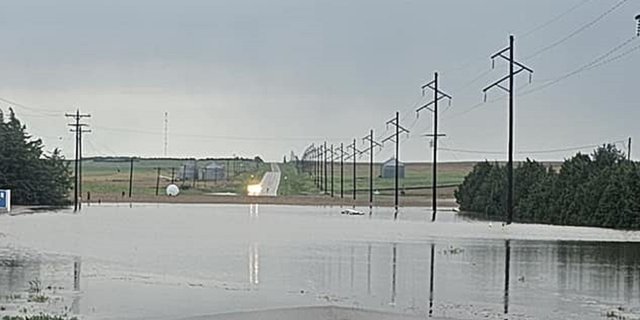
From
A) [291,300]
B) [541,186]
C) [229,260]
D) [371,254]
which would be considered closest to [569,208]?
[541,186]

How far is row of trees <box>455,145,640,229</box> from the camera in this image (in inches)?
2189

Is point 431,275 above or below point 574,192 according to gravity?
below

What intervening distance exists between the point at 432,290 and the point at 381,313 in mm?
4582

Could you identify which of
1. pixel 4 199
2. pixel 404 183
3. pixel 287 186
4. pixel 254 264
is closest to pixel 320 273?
pixel 254 264

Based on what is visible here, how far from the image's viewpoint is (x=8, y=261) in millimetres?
28047

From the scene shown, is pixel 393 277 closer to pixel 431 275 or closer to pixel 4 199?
pixel 431 275

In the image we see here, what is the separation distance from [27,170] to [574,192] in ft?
190

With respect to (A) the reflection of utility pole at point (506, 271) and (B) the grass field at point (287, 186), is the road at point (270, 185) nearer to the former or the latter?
(B) the grass field at point (287, 186)

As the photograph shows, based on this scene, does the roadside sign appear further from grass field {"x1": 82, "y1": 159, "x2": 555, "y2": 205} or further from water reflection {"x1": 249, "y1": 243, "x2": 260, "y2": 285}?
water reflection {"x1": 249, "y1": 243, "x2": 260, "y2": 285}

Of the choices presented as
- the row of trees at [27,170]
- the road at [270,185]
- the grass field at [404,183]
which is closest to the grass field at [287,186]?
the grass field at [404,183]

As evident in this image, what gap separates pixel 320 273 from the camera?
25734mm

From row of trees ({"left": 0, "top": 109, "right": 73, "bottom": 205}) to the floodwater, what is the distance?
189 feet

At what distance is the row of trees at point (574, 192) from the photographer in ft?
182

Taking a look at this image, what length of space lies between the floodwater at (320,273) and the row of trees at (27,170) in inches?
2267
